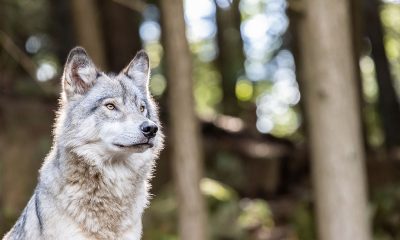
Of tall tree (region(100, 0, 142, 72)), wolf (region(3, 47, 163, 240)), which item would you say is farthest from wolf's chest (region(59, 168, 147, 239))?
tall tree (region(100, 0, 142, 72))

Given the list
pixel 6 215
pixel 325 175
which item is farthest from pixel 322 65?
pixel 6 215

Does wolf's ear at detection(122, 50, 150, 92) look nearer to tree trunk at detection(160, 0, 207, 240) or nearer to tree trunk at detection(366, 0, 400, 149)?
tree trunk at detection(160, 0, 207, 240)

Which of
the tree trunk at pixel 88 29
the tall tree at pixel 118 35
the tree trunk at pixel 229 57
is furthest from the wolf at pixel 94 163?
the tree trunk at pixel 229 57

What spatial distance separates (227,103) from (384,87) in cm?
539

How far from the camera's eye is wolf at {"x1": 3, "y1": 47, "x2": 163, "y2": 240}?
6.50m

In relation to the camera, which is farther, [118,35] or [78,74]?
[118,35]

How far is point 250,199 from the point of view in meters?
19.5

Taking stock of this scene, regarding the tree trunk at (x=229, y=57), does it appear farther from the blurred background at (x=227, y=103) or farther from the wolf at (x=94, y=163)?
the wolf at (x=94, y=163)

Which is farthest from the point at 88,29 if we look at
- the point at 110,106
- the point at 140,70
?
the point at 110,106

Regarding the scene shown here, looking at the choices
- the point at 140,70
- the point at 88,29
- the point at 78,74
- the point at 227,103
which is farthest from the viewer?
the point at 227,103

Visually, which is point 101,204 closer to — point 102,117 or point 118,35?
point 102,117

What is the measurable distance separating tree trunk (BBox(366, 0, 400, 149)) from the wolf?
14.8m

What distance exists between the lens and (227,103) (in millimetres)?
24016

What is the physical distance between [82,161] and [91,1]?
876 centimetres
